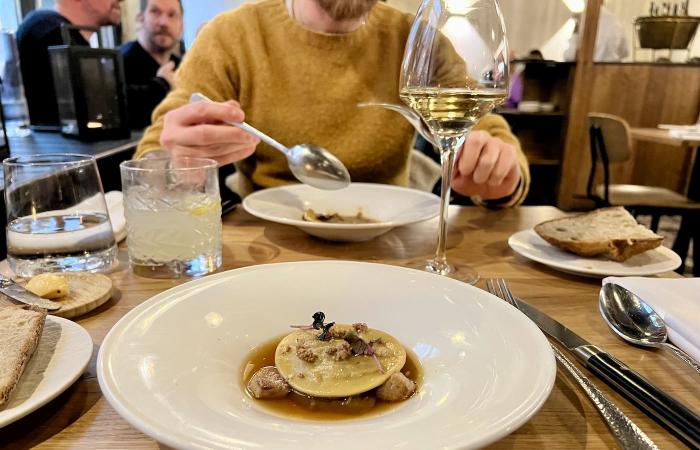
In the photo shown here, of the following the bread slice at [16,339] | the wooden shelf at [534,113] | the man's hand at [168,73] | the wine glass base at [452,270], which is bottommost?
the wooden shelf at [534,113]

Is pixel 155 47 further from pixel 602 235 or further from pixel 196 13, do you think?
pixel 602 235

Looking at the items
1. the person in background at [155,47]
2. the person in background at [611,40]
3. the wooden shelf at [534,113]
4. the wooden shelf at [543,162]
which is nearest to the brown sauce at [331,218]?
the person in background at [155,47]

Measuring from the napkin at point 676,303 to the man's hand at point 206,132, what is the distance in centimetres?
73

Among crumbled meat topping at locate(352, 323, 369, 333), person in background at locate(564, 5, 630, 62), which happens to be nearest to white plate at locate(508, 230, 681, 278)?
crumbled meat topping at locate(352, 323, 369, 333)

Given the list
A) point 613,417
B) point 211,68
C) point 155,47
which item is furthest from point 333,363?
point 155,47

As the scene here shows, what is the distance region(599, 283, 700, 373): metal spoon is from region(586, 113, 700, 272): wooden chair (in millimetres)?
2540

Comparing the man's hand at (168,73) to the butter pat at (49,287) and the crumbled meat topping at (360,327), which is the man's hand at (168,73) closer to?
the butter pat at (49,287)

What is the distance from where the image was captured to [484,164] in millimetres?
1083

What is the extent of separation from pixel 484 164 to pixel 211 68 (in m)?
0.92

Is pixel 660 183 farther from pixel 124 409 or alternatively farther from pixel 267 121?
pixel 124 409

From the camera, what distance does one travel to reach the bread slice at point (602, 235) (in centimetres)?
84

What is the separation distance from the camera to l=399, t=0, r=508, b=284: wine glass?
0.72m

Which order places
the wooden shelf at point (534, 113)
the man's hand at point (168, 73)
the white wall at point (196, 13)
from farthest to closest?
the wooden shelf at point (534, 113) → the white wall at point (196, 13) → the man's hand at point (168, 73)

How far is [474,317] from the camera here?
0.55 m
